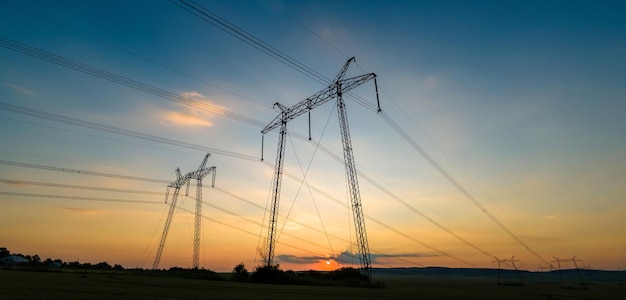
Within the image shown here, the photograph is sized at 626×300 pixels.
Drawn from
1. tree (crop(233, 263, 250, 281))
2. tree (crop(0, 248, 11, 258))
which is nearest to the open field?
tree (crop(233, 263, 250, 281))

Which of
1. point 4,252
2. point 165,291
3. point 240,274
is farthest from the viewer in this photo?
point 4,252

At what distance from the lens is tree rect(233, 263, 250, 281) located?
70.1 m

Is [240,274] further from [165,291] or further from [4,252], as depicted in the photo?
[4,252]

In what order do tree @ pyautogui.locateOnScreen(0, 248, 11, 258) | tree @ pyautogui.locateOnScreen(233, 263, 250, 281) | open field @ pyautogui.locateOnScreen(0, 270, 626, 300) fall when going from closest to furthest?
1. open field @ pyautogui.locateOnScreen(0, 270, 626, 300)
2. tree @ pyautogui.locateOnScreen(233, 263, 250, 281)
3. tree @ pyautogui.locateOnScreen(0, 248, 11, 258)

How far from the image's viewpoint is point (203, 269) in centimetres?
9569

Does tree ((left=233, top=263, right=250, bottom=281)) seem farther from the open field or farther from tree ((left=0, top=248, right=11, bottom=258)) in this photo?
tree ((left=0, top=248, right=11, bottom=258))

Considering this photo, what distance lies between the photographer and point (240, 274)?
233 feet

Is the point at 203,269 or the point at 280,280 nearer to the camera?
the point at 280,280

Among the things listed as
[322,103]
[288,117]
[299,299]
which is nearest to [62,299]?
[299,299]

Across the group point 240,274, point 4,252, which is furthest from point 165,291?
point 4,252

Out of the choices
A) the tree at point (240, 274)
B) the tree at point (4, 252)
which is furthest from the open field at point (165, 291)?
the tree at point (4, 252)

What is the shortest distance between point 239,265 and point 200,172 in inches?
1235

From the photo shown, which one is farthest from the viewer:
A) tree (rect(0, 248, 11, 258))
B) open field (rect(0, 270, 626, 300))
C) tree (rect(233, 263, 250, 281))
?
tree (rect(0, 248, 11, 258))

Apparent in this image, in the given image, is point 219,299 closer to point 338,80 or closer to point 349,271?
point 338,80
